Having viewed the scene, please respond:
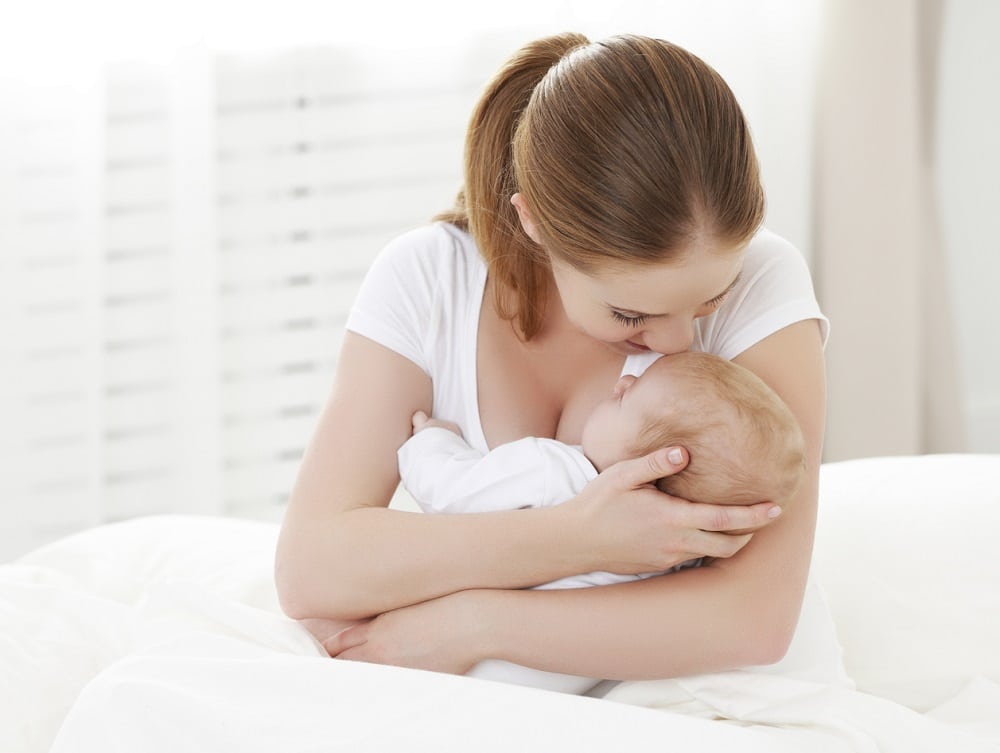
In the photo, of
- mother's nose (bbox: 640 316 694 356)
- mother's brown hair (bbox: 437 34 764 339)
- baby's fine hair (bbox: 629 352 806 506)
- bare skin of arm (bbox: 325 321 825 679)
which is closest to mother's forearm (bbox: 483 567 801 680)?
bare skin of arm (bbox: 325 321 825 679)

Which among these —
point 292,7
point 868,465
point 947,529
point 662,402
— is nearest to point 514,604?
point 662,402

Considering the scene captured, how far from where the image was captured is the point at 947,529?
66.9 inches

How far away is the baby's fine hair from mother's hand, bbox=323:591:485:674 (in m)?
0.30

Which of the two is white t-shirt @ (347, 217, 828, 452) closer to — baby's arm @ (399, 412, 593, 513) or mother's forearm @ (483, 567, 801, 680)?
baby's arm @ (399, 412, 593, 513)

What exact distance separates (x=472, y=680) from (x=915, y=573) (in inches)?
33.7

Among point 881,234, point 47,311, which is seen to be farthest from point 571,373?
point 47,311

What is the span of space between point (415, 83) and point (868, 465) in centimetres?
165

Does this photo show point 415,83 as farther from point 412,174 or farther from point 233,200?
point 233,200

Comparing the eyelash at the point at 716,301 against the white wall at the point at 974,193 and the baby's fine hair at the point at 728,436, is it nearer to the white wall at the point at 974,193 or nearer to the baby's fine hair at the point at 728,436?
the baby's fine hair at the point at 728,436

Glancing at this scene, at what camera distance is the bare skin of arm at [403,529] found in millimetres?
1277

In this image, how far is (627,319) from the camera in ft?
4.34

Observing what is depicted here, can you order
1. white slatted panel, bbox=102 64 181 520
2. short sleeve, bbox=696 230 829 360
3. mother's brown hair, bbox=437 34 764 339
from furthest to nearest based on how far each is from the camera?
white slatted panel, bbox=102 64 181 520, short sleeve, bbox=696 230 829 360, mother's brown hair, bbox=437 34 764 339

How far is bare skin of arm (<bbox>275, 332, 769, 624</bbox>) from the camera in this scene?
1277mm

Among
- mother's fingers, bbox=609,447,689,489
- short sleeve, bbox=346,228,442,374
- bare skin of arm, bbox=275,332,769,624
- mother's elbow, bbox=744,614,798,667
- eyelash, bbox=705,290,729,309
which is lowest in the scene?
mother's elbow, bbox=744,614,798,667
